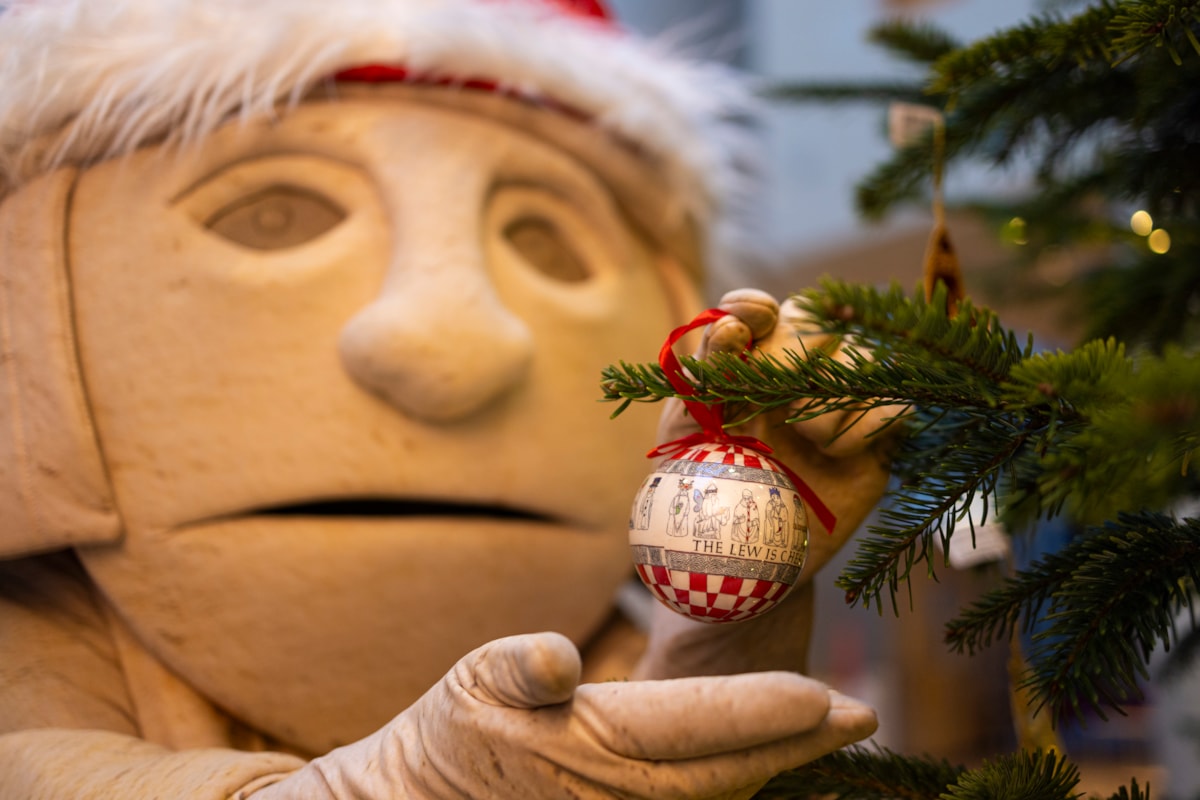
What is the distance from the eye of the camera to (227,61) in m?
0.94

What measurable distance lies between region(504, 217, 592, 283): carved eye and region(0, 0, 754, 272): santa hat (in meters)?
0.12

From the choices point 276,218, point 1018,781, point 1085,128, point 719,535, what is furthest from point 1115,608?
point 276,218

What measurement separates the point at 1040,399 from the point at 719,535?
0.20 metres

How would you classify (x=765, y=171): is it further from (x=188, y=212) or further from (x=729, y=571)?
(x=729, y=571)

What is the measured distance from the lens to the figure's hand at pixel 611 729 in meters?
0.51

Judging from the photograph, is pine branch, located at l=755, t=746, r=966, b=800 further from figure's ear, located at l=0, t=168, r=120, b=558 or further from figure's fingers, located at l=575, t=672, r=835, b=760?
figure's ear, located at l=0, t=168, r=120, b=558

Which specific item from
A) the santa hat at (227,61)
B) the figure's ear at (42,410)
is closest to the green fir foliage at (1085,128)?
the santa hat at (227,61)

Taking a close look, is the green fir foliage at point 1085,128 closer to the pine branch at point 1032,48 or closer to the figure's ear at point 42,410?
the pine branch at point 1032,48

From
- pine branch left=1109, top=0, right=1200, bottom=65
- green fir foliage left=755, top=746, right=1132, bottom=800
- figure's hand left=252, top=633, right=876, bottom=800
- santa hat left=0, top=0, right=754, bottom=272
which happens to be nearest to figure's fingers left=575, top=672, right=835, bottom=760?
figure's hand left=252, top=633, right=876, bottom=800

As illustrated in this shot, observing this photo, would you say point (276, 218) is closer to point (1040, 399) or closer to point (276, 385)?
point (276, 385)

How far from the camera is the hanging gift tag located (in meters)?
0.59

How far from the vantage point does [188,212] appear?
3.11 feet

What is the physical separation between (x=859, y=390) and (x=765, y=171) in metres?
0.89

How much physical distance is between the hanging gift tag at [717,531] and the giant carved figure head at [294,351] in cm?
33
